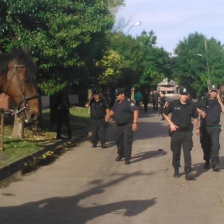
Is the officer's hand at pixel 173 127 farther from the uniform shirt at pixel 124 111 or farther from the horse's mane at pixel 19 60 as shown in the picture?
the horse's mane at pixel 19 60

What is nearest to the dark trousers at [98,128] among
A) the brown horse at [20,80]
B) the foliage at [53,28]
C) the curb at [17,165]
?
the foliage at [53,28]

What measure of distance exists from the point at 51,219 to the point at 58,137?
11.1 m

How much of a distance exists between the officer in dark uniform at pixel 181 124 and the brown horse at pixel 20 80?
17.6 feet

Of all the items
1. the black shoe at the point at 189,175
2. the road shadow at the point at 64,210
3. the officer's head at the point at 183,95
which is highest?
the officer's head at the point at 183,95

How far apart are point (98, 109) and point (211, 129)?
588cm

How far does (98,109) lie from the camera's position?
17656mm

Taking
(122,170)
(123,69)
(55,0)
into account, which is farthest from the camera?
(123,69)

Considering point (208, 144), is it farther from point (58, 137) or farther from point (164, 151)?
point (58, 137)

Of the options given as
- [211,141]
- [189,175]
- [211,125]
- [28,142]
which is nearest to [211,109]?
[211,125]

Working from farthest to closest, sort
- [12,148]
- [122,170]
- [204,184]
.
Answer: [12,148] < [122,170] < [204,184]

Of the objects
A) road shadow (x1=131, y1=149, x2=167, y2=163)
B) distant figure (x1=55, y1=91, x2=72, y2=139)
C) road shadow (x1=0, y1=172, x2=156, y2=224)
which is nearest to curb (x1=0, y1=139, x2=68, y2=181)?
road shadow (x1=131, y1=149, x2=167, y2=163)

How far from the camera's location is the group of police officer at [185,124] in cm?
1135

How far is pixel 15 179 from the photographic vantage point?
11180 millimetres

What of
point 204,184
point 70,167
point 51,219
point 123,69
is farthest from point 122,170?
point 123,69
